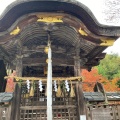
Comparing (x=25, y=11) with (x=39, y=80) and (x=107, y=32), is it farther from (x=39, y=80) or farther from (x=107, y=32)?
(x=107, y=32)

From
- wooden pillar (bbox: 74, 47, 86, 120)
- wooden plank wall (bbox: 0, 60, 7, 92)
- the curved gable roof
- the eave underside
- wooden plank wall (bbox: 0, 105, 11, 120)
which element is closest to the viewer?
the curved gable roof

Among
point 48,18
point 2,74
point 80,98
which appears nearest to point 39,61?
point 48,18

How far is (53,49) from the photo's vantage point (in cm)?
653

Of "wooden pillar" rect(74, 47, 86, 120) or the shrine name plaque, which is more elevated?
"wooden pillar" rect(74, 47, 86, 120)

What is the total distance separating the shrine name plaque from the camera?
583 cm

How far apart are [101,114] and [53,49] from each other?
8.97ft

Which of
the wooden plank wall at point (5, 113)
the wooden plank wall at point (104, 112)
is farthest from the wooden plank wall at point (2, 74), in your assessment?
the wooden plank wall at point (104, 112)

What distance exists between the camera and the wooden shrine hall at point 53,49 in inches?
203

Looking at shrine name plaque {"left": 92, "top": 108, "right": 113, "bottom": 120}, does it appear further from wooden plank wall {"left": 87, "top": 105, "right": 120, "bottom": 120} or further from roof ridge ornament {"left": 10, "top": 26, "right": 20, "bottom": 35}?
roof ridge ornament {"left": 10, "top": 26, "right": 20, "bottom": 35}

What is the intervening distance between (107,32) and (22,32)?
8.87 feet

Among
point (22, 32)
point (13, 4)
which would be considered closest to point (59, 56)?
point (22, 32)

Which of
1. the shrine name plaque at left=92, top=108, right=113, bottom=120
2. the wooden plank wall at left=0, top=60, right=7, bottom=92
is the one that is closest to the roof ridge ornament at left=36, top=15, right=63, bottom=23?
the shrine name plaque at left=92, top=108, right=113, bottom=120

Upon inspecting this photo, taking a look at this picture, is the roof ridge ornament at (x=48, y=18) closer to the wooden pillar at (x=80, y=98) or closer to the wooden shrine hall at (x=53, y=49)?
the wooden shrine hall at (x=53, y=49)

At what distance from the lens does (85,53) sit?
698cm
